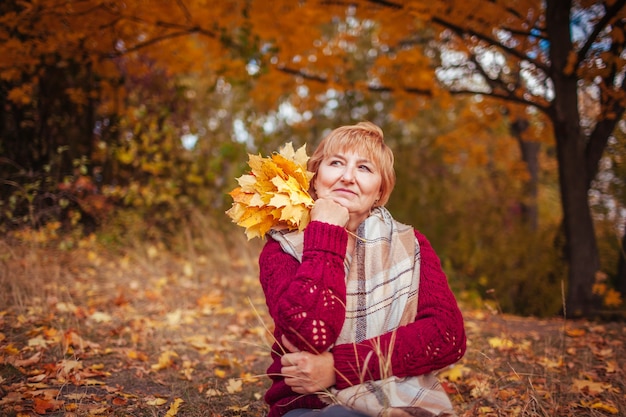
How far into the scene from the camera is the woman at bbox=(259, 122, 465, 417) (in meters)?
1.64

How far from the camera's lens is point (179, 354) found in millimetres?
3309

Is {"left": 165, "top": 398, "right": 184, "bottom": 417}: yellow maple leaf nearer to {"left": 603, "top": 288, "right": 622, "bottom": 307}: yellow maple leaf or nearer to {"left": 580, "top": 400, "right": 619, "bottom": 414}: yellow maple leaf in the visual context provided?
{"left": 580, "top": 400, "right": 619, "bottom": 414}: yellow maple leaf

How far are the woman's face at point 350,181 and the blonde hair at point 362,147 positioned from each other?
0.08 feet

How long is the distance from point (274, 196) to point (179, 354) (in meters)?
2.00

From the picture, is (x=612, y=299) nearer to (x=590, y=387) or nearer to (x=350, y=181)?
(x=590, y=387)

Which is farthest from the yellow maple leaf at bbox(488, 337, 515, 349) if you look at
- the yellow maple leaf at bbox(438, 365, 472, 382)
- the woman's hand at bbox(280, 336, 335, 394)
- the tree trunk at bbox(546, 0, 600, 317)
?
the woman's hand at bbox(280, 336, 335, 394)

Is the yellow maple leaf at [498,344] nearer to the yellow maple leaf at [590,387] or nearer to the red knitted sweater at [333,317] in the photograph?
the yellow maple leaf at [590,387]

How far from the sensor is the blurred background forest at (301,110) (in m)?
4.14

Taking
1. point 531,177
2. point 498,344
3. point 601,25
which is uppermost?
point 601,25

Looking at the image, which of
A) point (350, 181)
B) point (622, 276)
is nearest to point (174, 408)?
point (350, 181)

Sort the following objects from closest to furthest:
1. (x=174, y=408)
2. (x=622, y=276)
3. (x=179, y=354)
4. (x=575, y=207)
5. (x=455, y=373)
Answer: (x=174, y=408), (x=455, y=373), (x=179, y=354), (x=575, y=207), (x=622, y=276)

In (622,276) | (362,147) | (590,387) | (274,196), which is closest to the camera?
(274,196)

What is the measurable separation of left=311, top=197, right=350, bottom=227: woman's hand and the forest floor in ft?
1.35

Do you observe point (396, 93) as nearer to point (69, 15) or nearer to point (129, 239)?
point (69, 15)
